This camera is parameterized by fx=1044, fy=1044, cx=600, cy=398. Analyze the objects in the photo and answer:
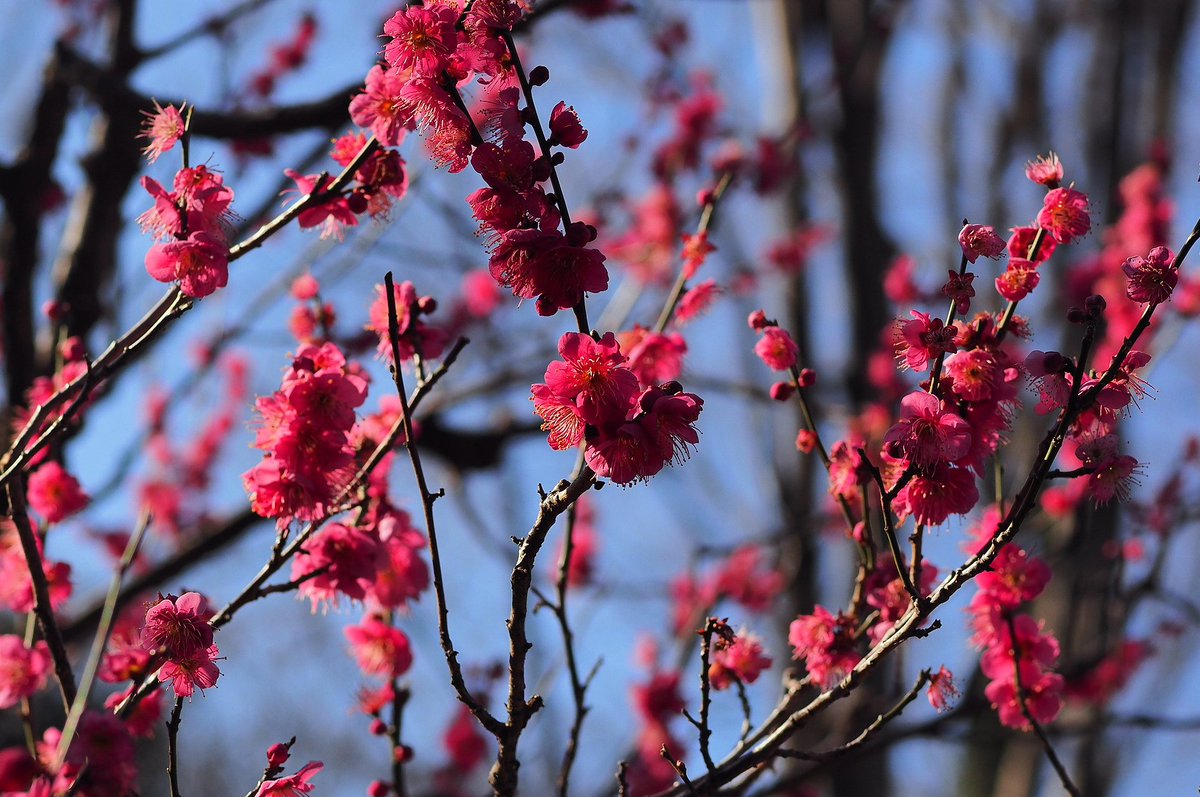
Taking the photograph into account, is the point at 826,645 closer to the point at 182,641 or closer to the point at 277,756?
the point at 277,756

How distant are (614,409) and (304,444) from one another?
2.06 feet

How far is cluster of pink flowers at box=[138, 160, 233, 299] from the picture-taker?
1758 millimetres

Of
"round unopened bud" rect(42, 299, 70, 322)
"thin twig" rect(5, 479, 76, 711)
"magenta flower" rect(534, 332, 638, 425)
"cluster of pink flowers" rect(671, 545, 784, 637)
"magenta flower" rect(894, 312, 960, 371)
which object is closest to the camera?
"magenta flower" rect(534, 332, 638, 425)

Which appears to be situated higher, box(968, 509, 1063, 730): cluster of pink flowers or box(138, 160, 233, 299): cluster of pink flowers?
box(138, 160, 233, 299): cluster of pink flowers

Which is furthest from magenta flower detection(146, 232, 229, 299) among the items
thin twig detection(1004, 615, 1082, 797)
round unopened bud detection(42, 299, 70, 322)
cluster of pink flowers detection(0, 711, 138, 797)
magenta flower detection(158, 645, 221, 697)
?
thin twig detection(1004, 615, 1082, 797)

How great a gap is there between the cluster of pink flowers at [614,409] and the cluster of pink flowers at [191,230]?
0.66m

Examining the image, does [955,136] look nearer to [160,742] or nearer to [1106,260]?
[1106,260]

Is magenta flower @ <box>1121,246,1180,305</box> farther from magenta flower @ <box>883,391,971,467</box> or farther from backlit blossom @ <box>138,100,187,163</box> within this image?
backlit blossom @ <box>138,100,187,163</box>

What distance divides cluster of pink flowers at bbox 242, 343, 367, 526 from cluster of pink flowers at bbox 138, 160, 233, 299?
0.21 m

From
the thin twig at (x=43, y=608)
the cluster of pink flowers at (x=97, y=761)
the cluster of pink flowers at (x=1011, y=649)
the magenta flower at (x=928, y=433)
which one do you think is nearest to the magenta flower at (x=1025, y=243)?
the magenta flower at (x=928, y=433)

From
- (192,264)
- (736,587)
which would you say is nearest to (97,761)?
(192,264)

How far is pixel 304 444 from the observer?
180 centimetres

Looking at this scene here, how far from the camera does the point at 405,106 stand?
178cm

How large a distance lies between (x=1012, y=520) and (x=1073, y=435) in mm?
328
